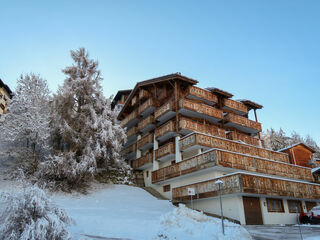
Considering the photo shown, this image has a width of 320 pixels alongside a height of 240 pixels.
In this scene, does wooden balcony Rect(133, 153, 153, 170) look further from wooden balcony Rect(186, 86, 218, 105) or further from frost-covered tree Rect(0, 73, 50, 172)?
frost-covered tree Rect(0, 73, 50, 172)

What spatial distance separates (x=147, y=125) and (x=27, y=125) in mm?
13680

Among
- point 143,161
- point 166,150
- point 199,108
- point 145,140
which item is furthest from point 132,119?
point 199,108

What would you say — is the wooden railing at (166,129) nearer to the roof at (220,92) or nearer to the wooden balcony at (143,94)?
the wooden balcony at (143,94)

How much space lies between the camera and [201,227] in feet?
40.0

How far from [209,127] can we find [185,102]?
3.74 metres

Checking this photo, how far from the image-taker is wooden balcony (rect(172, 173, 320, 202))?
17.7 meters

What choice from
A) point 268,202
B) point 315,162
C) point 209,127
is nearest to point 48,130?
point 209,127

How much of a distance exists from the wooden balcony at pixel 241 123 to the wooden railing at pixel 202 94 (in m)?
2.60

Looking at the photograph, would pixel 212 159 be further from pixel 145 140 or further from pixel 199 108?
pixel 145 140

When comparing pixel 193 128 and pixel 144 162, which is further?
pixel 144 162

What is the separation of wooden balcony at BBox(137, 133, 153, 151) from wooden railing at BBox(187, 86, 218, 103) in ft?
23.8

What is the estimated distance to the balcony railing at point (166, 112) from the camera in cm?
2791

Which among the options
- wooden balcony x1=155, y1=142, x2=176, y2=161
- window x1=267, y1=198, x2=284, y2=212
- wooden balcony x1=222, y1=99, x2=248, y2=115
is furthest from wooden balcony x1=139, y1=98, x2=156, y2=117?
window x1=267, y1=198, x2=284, y2=212

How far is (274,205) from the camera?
68.4ft
